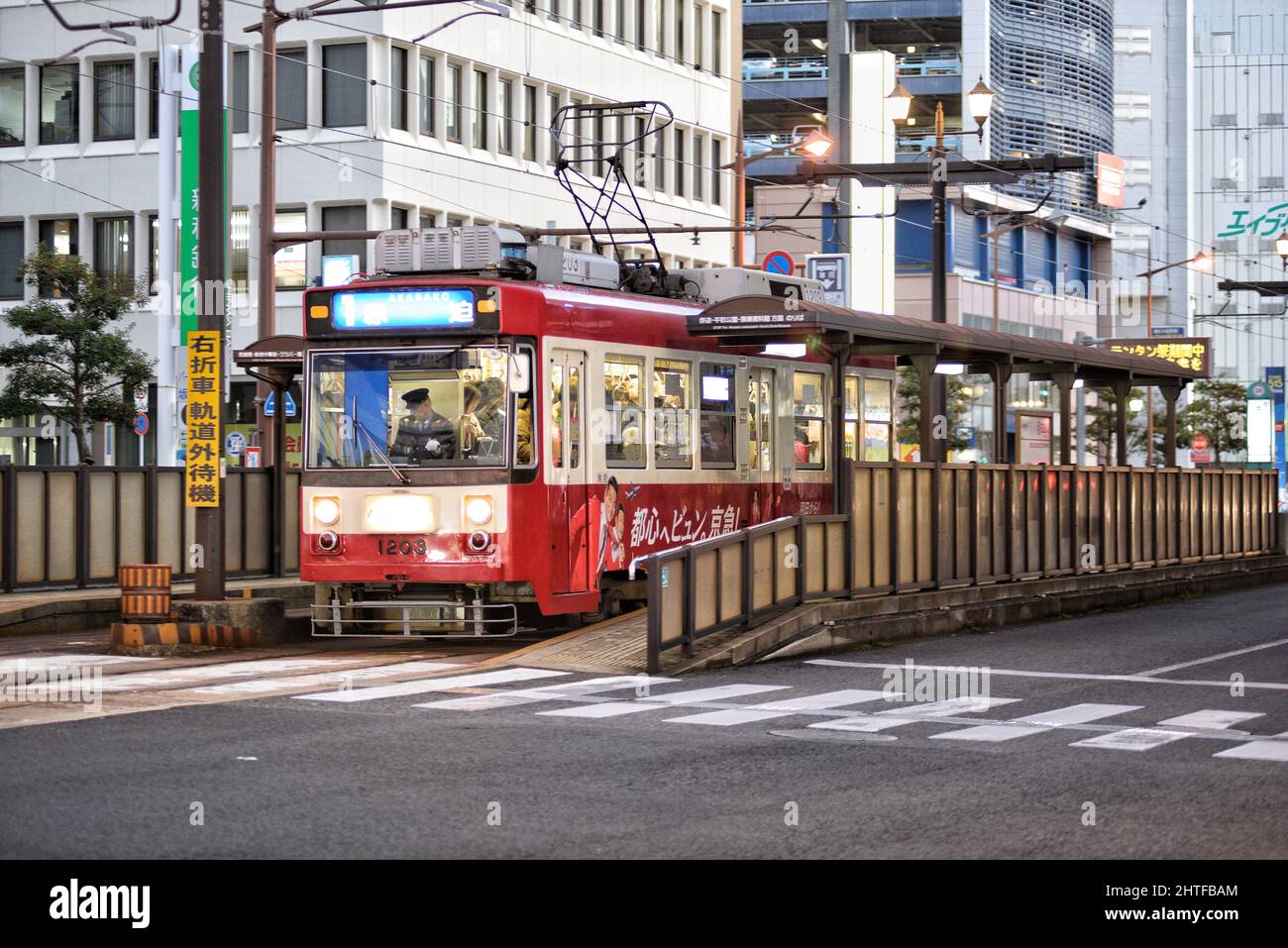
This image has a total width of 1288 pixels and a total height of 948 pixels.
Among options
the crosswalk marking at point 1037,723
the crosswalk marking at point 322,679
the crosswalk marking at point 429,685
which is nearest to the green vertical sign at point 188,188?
the crosswalk marking at point 322,679

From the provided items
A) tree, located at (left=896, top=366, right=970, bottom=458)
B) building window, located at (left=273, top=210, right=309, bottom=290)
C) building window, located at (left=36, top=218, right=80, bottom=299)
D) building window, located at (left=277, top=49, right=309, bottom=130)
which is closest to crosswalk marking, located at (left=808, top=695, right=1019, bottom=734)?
building window, located at (left=273, top=210, right=309, bottom=290)

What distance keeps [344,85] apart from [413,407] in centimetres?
3299

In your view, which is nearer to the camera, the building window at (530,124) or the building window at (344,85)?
the building window at (344,85)

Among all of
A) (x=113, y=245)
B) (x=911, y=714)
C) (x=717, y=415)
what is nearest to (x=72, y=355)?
(x=113, y=245)

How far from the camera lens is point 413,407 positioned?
1919 cm

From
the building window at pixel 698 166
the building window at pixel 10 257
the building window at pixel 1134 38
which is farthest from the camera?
the building window at pixel 1134 38

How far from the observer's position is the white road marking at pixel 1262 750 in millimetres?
12742

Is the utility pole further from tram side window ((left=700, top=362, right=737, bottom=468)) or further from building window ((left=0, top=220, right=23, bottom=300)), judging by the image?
building window ((left=0, top=220, right=23, bottom=300))

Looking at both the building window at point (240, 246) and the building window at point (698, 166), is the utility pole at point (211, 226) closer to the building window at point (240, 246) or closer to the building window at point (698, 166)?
the building window at point (240, 246)

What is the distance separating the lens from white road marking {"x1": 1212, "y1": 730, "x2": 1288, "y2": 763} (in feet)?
41.8

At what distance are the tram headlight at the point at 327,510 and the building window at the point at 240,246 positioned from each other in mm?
32945
